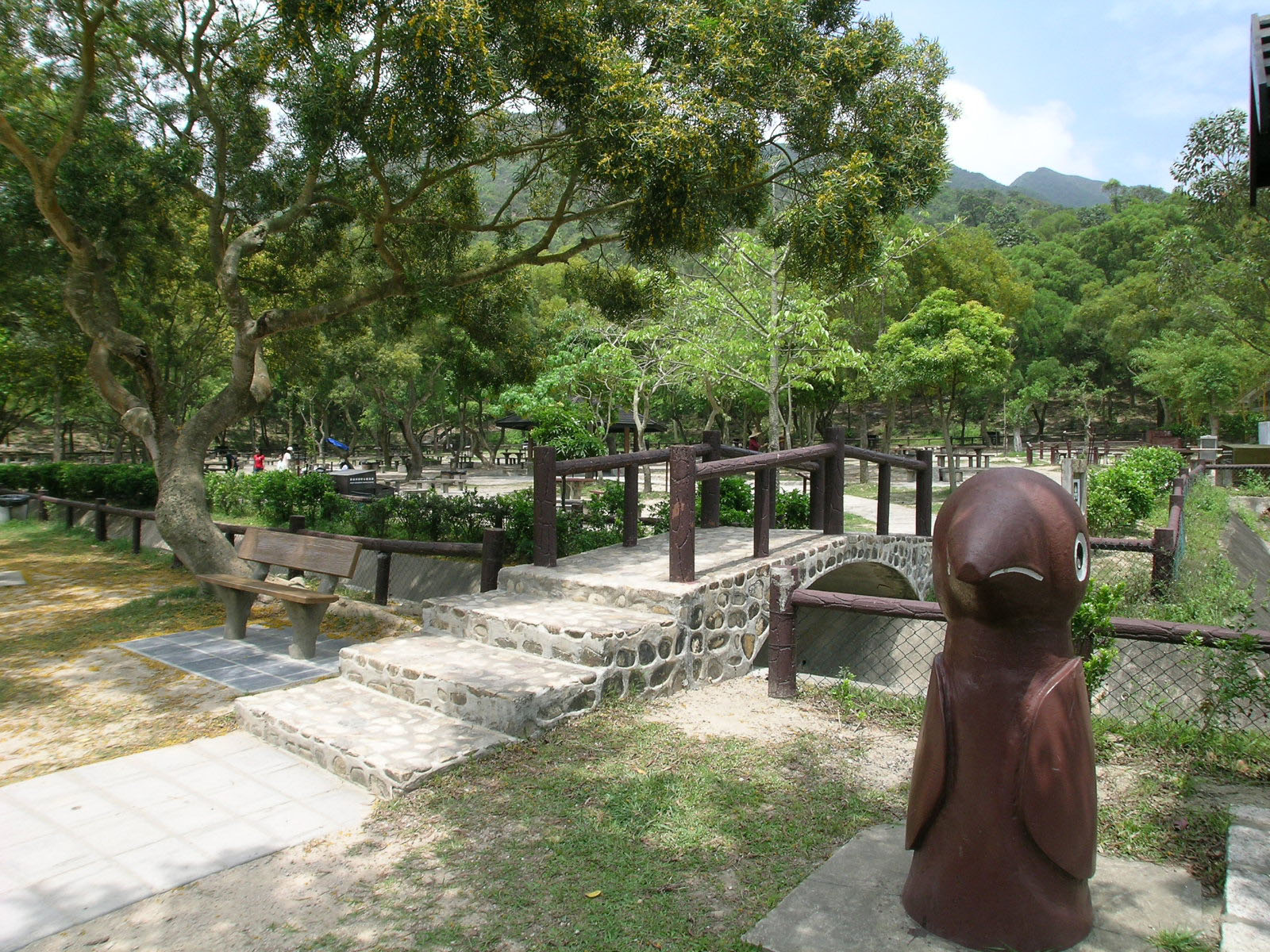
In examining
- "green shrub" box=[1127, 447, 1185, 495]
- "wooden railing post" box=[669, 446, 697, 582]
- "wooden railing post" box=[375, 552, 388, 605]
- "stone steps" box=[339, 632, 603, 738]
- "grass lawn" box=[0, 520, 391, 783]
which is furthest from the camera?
"green shrub" box=[1127, 447, 1185, 495]

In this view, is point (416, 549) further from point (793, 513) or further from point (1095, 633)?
point (1095, 633)

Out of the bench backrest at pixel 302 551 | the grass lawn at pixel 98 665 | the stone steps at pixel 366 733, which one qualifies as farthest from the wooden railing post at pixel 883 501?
the stone steps at pixel 366 733

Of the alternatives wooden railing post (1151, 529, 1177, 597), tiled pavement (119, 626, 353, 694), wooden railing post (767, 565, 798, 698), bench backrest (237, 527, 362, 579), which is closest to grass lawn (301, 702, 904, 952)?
wooden railing post (767, 565, 798, 698)

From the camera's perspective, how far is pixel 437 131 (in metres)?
6.77

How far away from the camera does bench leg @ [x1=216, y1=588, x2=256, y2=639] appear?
23.6 ft

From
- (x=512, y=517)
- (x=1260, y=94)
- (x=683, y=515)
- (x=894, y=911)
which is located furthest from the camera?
(x=512, y=517)

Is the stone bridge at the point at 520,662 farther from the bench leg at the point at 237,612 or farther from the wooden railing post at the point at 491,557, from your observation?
the bench leg at the point at 237,612

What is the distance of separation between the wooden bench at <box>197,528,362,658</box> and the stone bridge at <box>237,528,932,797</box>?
843mm

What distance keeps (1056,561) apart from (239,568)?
8.06 meters

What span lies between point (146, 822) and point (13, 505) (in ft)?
51.2

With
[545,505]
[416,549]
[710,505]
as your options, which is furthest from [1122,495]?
[416,549]

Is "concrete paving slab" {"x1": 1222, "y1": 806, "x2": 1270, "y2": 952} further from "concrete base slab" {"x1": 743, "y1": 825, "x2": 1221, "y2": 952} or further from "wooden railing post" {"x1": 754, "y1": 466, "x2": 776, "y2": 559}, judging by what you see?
"wooden railing post" {"x1": 754, "y1": 466, "x2": 776, "y2": 559}

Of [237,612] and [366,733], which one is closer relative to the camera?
[366,733]

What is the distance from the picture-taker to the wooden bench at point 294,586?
648 cm
